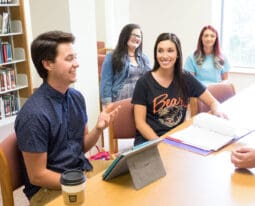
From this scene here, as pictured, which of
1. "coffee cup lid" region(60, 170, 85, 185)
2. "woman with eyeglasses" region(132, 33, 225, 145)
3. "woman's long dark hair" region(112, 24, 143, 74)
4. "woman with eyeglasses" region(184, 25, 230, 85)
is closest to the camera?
"coffee cup lid" region(60, 170, 85, 185)

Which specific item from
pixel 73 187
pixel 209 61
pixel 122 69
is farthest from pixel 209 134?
pixel 209 61

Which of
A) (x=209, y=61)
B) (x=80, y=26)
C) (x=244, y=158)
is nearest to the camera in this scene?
(x=244, y=158)

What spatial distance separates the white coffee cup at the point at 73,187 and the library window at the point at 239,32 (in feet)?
13.5

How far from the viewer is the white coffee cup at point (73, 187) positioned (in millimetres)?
1070

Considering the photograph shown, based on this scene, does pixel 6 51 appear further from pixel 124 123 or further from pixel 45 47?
pixel 45 47

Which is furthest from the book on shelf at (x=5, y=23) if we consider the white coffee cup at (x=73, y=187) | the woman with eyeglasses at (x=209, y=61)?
the white coffee cup at (x=73, y=187)

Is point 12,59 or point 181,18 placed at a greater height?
point 181,18

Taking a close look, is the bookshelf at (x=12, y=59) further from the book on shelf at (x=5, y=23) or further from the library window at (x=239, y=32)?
the library window at (x=239, y=32)

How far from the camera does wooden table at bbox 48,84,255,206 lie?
119 cm

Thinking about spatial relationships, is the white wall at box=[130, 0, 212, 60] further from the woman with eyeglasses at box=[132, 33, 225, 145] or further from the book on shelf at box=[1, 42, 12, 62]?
the woman with eyeglasses at box=[132, 33, 225, 145]

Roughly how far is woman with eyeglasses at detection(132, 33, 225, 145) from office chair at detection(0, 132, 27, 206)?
0.79 metres

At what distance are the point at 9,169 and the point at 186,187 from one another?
717 mm

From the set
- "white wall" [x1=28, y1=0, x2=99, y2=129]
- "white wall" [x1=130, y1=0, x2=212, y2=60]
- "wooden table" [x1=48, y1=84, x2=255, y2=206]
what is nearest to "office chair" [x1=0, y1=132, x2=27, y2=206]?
"wooden table" [x1=48, y1=84, x2=255, y2=206]

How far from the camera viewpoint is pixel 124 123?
2111 millimetres
